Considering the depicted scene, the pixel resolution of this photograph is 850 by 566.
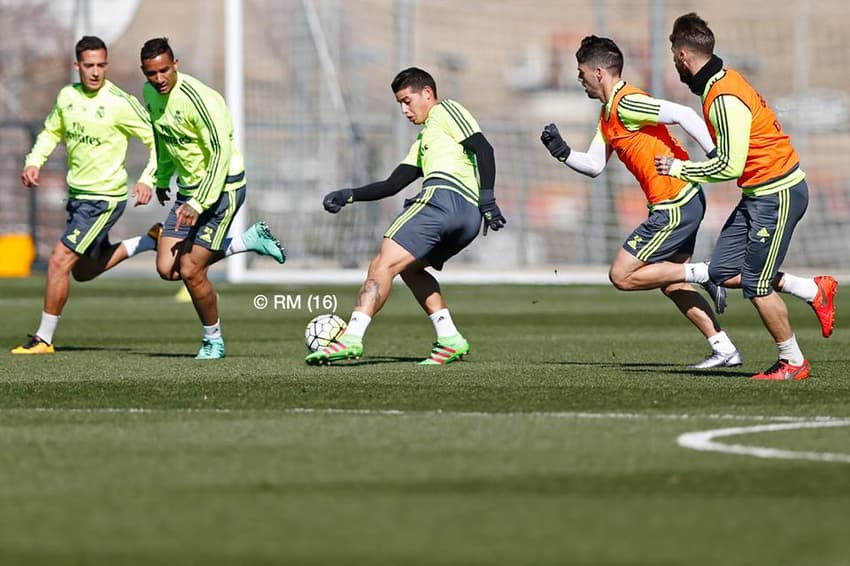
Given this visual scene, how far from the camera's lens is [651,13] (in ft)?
87.8

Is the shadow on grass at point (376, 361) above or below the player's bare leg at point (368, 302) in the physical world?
below

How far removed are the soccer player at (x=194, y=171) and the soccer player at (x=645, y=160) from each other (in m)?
2.29

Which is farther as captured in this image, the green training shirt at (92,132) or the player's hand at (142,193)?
the green training shirt at (92,132)

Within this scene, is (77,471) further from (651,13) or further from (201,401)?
(651,13)

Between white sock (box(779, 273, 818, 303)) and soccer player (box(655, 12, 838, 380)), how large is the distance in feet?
1.08

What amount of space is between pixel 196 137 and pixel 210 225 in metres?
0.60

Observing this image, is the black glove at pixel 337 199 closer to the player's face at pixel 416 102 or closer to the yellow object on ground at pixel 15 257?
the player's face at pixel 416 102

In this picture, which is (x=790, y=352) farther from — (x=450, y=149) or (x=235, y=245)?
(x=235, y=245)

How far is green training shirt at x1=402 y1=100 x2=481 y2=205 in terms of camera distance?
11297 mm

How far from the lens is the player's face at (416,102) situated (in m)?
11.4

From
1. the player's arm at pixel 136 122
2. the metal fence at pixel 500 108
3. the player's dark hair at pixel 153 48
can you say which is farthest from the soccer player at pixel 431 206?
the metal fence at pixel 500 108

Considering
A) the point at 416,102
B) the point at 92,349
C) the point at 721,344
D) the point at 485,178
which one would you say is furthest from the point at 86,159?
the point at 721,344

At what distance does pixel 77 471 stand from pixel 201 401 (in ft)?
8.24

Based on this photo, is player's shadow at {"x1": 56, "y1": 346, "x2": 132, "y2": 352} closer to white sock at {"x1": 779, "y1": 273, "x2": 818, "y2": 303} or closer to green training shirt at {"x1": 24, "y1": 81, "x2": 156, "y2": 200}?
green training shirt at {"x1": 24, "y1": 81, "x2": 156, "y2": 200}
